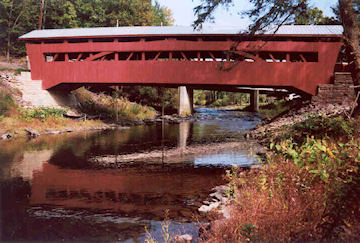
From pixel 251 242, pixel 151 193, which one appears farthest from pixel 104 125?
pixel 251 242

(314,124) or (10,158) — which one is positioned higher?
(314,124)

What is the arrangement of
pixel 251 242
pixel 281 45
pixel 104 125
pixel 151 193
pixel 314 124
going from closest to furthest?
1. pixel 251 242
2. pixel 151 193
3. pixel 314 124
4. pixel 281 45
5. pixel 104 125

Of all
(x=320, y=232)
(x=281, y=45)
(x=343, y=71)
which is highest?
(x=281, y=45)

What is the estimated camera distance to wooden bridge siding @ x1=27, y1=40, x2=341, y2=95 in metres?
14.7

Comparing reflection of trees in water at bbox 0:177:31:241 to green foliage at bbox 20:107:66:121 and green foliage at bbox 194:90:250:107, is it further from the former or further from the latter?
green foliage at bbox 194:90:250:107

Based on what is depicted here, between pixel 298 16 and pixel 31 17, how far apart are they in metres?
25.0

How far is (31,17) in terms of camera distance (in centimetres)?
2744

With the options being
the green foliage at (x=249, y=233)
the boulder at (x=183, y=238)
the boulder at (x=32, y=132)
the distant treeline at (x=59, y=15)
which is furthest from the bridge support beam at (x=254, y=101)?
the green foliage at (x=249, y=233)

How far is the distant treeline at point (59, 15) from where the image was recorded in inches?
1048

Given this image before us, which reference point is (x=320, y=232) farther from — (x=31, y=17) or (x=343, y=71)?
(x=31, y=17)

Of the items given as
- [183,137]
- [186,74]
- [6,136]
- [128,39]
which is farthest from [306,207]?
[128,39]

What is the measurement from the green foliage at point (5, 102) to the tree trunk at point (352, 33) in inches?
535

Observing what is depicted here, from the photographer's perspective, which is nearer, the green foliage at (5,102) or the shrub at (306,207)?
the shrub at (306,207)

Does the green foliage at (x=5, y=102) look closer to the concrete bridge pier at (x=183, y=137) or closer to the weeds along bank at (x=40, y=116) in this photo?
the weeds along bank at (x=40, y=116)
